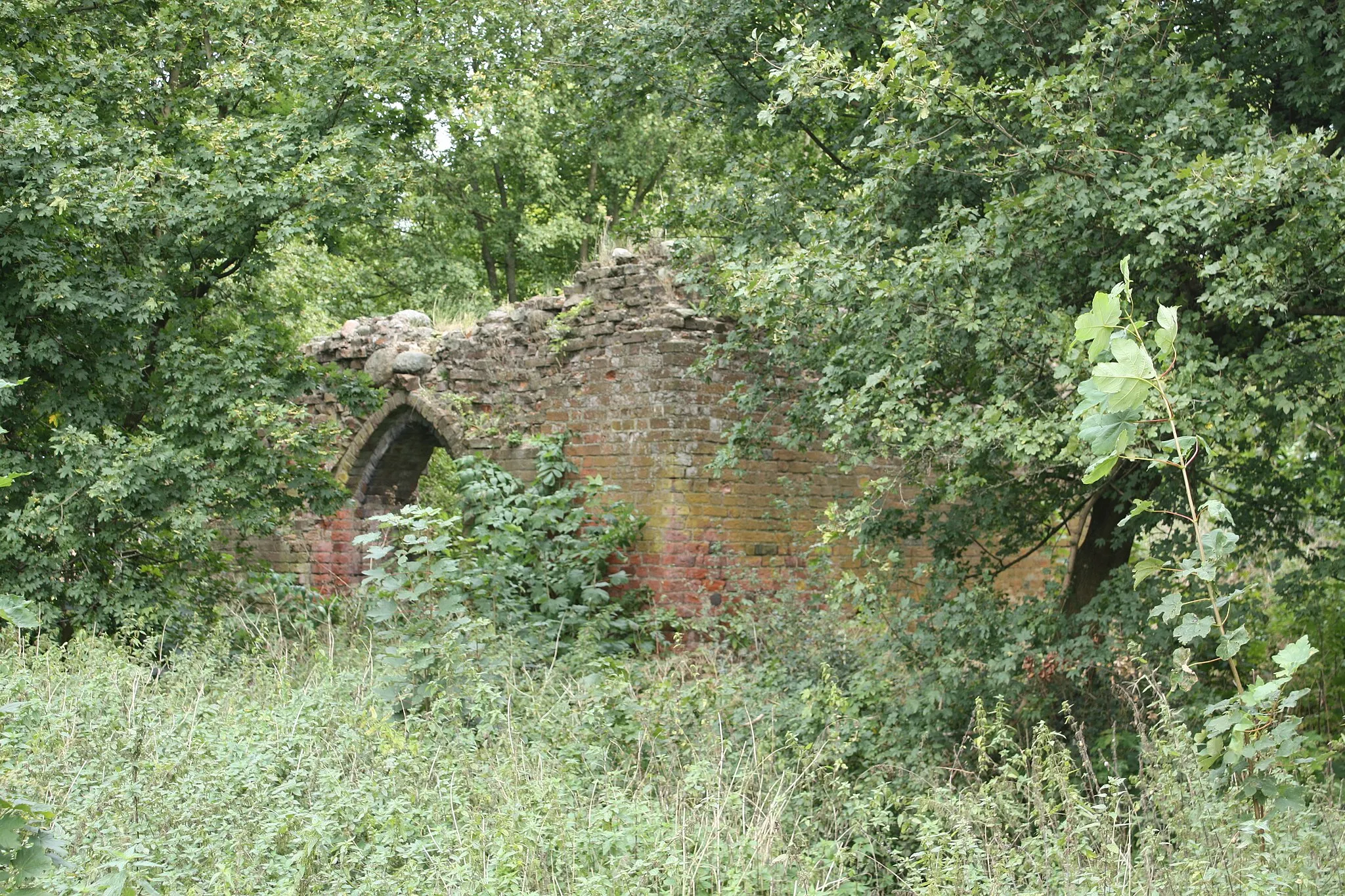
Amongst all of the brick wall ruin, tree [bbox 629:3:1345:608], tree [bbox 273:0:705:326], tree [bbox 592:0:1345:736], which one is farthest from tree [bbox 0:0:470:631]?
tree [bbox 273:0:705:326]

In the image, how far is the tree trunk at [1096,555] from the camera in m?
6.98

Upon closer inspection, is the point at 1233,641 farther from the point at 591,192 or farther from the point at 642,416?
the point at 591,192

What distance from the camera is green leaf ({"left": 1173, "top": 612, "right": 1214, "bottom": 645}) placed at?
10.1ft

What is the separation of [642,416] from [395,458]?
435 cm

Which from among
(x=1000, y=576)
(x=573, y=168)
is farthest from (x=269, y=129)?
(x=573, y=168)

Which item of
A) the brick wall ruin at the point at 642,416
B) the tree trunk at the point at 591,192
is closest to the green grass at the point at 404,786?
the brick wall ruin at the point at 642,416

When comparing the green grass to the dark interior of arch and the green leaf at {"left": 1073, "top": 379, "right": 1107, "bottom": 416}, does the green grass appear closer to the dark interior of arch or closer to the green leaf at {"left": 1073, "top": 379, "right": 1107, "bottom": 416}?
the green leaf at {"left": 1073, "top": 379, "right": 1107, "bottom": 416}

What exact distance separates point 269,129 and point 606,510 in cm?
391

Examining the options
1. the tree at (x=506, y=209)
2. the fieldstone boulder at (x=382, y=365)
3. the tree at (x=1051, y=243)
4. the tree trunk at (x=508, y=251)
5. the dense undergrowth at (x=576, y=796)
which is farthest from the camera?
the tree trunk at (x=508, y=251)

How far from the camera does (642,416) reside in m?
9.84

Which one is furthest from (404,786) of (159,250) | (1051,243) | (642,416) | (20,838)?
(159,250)

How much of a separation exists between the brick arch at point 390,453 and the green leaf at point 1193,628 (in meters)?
9.46

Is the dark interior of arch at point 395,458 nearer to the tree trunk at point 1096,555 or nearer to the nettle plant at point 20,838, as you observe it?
the tree trunk at point 1096,555

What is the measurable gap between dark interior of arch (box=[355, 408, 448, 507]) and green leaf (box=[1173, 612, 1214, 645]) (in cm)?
1000
